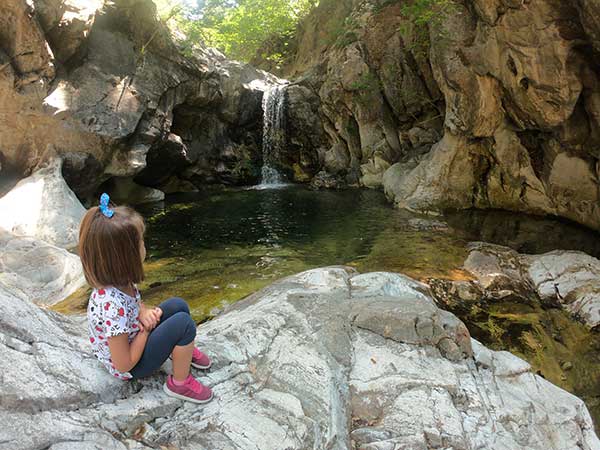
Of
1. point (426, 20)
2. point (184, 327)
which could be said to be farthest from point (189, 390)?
point (426, 20)

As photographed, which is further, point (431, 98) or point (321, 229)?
point (431, 98)

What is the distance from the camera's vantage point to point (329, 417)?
106 inches

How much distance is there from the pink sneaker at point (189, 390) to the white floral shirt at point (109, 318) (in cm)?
23

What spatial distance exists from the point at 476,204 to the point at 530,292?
6.72 meters

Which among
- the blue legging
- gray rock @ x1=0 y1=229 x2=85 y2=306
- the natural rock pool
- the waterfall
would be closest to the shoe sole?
the blue legging

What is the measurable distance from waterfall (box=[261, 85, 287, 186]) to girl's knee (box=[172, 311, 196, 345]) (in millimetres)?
18774

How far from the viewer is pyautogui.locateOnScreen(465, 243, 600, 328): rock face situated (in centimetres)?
617

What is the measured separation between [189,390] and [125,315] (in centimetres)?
60

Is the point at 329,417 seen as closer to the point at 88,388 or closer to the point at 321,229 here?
the point at 88,388

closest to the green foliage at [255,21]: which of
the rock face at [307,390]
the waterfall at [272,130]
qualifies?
the waterfall at [272,130]

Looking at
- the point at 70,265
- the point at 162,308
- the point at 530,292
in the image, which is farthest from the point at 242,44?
the point at 162,308

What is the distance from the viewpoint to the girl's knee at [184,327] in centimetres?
235

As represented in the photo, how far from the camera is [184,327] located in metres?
2.35

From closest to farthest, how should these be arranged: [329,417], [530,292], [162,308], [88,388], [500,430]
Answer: [88,388]
[162,308]
[329,417]
[500,430]
[530,292]
